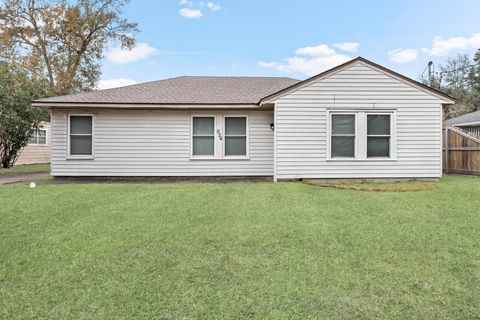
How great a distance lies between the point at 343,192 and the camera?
795 cm

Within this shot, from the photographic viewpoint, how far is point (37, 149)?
2131cm

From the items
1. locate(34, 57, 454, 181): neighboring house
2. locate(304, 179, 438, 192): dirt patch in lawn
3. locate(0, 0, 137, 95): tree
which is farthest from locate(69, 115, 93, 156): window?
locate(0, 0, 137, 95): tree

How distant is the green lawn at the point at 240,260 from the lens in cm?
264

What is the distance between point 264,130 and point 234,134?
99 cm

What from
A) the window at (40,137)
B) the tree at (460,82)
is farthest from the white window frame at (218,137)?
the tree at (460,82)

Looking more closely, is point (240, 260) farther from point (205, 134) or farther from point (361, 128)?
point (205, 134)

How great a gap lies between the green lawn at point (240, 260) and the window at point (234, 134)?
4503mm

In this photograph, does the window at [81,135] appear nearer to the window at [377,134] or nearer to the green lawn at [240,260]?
the green lawn at [240,260]

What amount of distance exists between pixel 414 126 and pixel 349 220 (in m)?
6.06

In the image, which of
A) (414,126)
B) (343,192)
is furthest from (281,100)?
(414,126)

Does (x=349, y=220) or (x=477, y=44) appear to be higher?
(x=477, y=44)

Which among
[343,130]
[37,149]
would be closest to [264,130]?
[343,130]

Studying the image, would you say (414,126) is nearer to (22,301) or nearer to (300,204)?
(300,204)

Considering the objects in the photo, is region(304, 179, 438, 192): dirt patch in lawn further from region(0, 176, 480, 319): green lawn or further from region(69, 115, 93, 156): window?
region(69, 115, 93, 156): window
